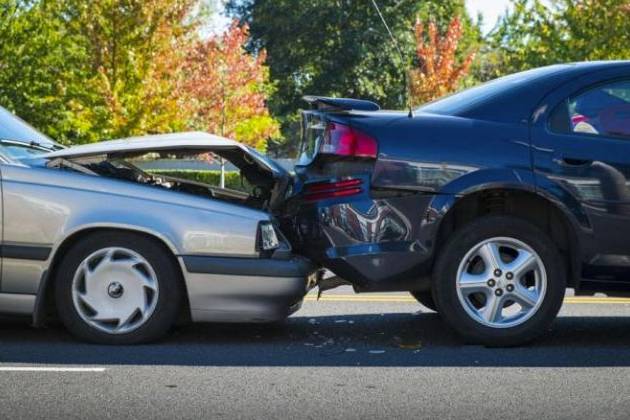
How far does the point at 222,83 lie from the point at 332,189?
27.0 metres

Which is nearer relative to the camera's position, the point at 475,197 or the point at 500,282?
the point at 500,282

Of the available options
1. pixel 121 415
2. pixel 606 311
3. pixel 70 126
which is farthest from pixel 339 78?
pixel 121 415

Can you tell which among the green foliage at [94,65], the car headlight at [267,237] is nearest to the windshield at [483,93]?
the car headlight at [267,237]

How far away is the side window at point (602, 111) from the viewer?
630 centimetres

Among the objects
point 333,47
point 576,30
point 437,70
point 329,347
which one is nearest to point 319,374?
point 329,347

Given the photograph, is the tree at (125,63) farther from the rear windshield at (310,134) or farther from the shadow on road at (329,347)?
the shadow on road at (329,347)

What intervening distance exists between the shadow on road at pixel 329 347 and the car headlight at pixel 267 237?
0.58m

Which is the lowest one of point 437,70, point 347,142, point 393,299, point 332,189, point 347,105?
point 393,299

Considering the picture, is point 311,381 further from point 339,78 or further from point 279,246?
point 339,78

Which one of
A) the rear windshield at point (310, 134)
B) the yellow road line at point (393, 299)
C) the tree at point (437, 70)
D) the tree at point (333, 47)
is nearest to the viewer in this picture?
the rear windshield at point (310, 134)

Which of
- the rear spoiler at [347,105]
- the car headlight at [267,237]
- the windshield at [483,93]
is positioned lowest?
the car headlight at [267,237]

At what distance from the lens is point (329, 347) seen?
6.32m

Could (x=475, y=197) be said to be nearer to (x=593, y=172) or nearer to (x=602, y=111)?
(x=593, y=172)

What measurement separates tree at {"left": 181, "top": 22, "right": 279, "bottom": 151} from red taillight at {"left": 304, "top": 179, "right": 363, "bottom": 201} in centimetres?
2387
